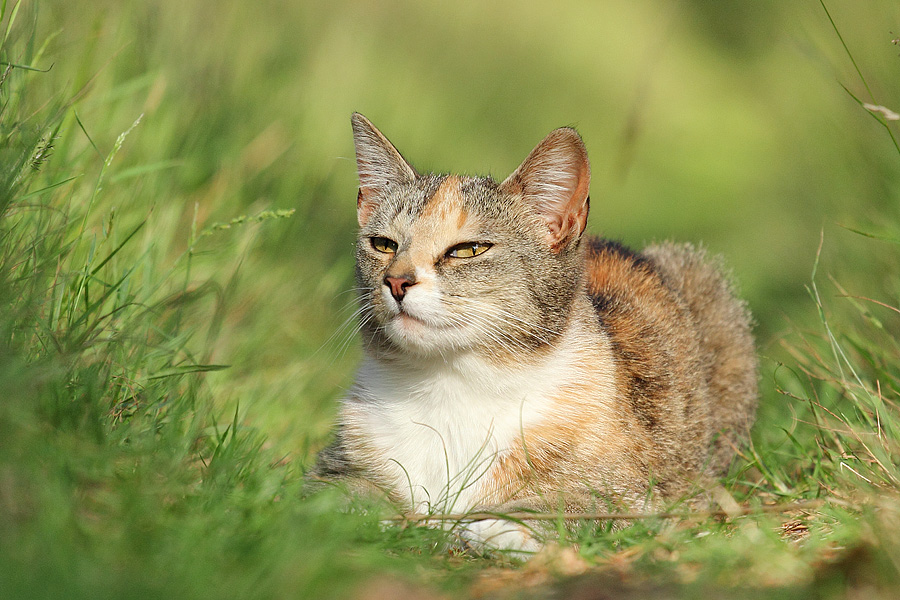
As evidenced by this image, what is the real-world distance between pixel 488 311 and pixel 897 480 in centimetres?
155

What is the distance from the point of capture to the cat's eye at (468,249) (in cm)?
349

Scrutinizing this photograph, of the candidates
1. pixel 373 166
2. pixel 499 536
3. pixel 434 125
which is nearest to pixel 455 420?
pixel 499 536

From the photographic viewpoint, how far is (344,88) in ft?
21.7

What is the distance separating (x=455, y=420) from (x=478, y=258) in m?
0.66

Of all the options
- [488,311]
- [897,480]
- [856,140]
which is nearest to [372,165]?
[488,311]

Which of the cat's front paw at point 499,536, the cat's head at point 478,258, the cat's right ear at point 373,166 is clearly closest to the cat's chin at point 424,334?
the cat's head at point 478,258

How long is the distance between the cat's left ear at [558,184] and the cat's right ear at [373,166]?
56 centimetres

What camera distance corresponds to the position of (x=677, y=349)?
4230 mm

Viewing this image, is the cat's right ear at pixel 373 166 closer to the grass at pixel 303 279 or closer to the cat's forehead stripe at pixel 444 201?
the cat's forehead stripe at pixel 444 201

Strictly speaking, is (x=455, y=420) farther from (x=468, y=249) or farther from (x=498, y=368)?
(x=468, y=249)

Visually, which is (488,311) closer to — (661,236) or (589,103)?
(661,236)

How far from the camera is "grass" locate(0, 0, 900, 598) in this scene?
2.20m

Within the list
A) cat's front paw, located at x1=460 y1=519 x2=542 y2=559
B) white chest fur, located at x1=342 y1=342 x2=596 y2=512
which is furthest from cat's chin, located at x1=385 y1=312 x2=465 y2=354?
cat's front paw, located at x1=460 y1=519 x2=542 y2=559

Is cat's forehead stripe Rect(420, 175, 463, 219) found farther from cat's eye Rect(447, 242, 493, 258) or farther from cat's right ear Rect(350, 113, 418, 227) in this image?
cat's right ear Rect(350, 113, 418, 227)
